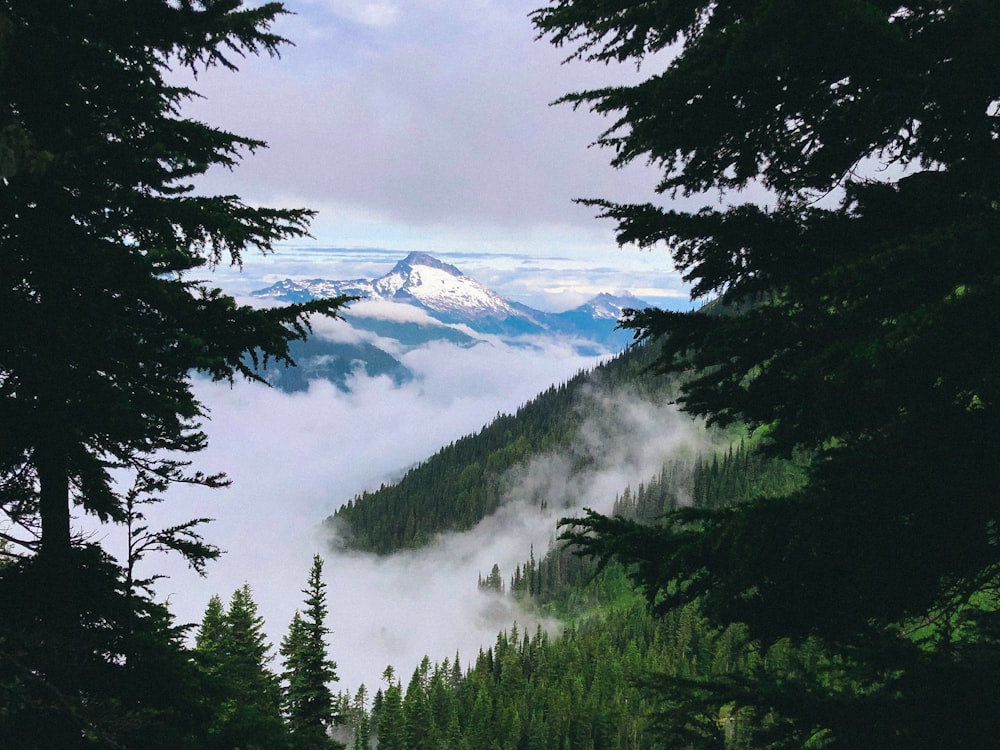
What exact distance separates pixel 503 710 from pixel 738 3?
345ft

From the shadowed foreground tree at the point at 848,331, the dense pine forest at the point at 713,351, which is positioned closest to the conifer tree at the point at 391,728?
the dense pine forest at the point at 713,351

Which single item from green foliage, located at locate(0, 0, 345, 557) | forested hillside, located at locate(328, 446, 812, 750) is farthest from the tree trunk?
forested hillside, located at locate(328, 446, 812, 750)

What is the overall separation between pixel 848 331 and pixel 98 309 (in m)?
8.94

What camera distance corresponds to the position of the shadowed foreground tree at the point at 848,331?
388cm

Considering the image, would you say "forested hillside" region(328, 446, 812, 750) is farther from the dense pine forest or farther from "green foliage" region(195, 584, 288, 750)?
the dense pine forest

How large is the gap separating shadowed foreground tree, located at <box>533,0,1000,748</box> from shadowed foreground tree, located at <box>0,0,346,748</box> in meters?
5.35

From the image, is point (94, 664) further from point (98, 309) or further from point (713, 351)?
point (713, 351)

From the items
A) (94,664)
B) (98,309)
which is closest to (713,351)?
(98,309)

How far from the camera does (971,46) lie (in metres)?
4.36

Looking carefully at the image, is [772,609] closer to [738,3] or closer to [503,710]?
[738,3]

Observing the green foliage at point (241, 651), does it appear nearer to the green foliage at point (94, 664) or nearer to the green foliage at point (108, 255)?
the green foliage at point (94, 664)

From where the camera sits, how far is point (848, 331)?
474 cm

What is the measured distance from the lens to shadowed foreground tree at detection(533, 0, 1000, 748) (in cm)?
388

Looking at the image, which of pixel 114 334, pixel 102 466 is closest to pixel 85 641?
pixel 102 466
